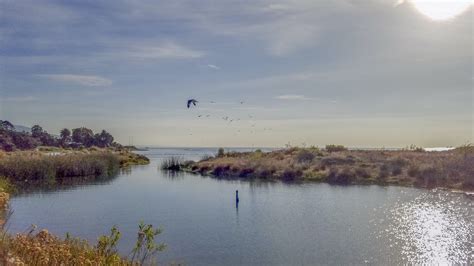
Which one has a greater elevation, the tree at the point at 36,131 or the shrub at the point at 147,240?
the tree at the point at 36,131

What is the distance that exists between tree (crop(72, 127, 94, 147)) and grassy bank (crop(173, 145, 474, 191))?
9807 cm

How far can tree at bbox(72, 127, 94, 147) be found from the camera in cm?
15175

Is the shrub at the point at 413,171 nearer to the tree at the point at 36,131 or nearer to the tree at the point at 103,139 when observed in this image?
the tree at the point at 36,131

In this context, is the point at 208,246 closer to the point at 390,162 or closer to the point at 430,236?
the point at 430,236

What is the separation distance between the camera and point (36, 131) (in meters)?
139

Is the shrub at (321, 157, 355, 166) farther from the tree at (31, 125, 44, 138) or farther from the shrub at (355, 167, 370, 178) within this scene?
the tree at (31, 125, 44, 138)

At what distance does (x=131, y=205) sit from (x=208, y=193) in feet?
29.2

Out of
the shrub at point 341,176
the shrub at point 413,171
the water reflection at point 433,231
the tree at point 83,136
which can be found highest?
the tree at point 83,136

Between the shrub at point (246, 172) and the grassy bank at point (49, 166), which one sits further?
the shrub at point (246, 172)

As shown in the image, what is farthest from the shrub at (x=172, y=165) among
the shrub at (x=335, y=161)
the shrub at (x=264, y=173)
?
the shrub at (x=335, y=161)

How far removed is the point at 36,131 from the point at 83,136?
16.7 metres

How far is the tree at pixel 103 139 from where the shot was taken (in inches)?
6299

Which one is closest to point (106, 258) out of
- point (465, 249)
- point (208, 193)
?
point (465, 249)

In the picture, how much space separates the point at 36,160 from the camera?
49.6m
